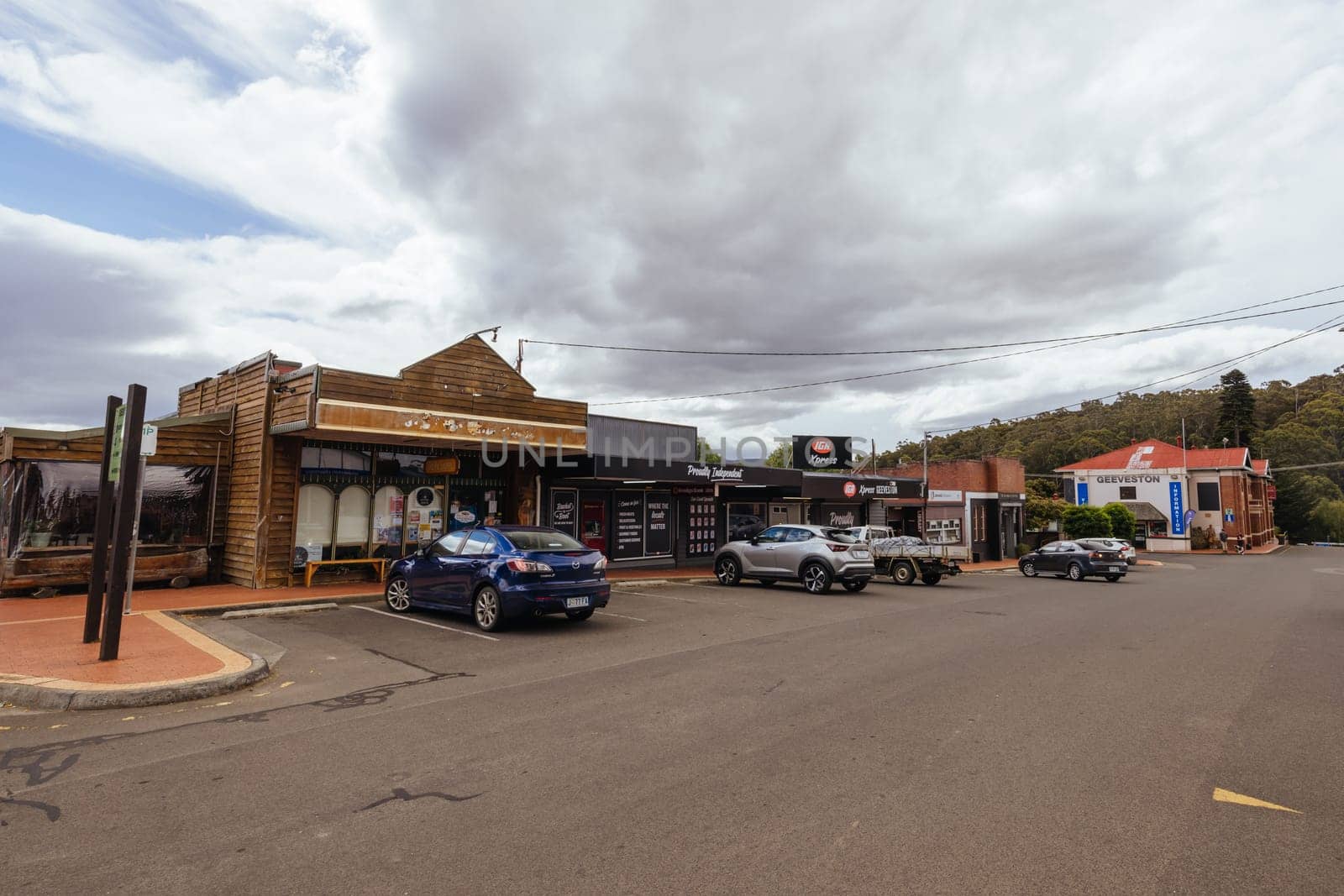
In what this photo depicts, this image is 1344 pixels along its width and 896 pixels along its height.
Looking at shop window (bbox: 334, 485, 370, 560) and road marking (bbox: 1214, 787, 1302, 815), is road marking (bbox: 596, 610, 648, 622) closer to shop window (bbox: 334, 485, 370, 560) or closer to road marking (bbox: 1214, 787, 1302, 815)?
shop window (bbox: 334, 485, 370, 560)

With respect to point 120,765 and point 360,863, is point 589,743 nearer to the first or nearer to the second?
point 360,863

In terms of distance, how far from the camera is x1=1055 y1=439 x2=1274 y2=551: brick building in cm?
5666

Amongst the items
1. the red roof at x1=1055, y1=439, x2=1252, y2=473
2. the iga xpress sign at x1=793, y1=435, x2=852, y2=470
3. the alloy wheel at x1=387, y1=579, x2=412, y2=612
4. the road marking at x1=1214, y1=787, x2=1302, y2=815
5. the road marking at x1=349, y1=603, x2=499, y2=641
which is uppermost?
the red roof at x1=1055, y1=439, x2=1252, y2=473

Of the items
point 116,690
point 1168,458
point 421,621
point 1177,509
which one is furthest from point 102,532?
point 1168,458

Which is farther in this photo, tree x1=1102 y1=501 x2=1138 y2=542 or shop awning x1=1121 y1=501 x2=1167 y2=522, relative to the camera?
shop awning x1=1121 y1=501 x2=1167 y2=522

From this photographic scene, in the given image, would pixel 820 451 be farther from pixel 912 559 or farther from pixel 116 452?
pixel 116 452

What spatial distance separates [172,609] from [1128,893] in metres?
12.5

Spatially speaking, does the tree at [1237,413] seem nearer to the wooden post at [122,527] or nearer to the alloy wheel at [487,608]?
the alloy wheel at [487,608]

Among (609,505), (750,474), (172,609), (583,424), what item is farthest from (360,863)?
(750,474)

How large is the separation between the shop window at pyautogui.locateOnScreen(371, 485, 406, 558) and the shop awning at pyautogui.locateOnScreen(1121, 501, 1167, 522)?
57497mm

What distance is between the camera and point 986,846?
379cm

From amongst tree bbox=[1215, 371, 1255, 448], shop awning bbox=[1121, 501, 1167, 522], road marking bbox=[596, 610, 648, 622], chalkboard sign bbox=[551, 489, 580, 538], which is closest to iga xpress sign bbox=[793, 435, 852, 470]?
chalkboard sign bbox=[551, 489, 580, 538]

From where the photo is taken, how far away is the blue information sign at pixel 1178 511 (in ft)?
184

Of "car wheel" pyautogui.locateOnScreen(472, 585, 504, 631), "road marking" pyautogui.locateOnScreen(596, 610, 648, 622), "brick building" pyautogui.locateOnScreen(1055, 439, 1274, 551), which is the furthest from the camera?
"brick building" pyautogui.locateOnScreen(1055, 439, 1274, 551)
